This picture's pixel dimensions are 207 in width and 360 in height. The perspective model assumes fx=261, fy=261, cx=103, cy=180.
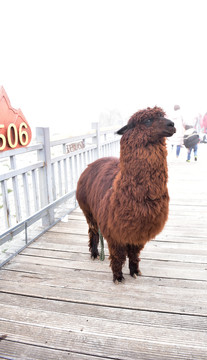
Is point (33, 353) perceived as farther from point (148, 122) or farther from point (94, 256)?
point (148, 122)

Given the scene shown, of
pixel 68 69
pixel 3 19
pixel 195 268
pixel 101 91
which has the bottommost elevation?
pixel 195 268

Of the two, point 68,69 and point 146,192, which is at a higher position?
point 68,69

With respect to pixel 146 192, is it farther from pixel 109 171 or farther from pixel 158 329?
pixel 158 329

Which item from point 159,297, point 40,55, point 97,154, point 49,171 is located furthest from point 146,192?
point 40,55

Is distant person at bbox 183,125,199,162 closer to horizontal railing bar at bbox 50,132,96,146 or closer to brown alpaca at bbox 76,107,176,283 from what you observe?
horizontal railing bar at bbox 50,132,96,146

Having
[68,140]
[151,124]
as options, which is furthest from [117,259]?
[68,140]

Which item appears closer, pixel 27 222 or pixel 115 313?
pixel 115 313

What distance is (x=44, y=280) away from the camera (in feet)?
7.04

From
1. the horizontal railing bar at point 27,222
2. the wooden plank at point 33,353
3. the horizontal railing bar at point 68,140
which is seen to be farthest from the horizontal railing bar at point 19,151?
the wooden plank at point 33,353

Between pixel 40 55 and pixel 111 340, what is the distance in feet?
139

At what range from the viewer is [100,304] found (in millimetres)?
1844

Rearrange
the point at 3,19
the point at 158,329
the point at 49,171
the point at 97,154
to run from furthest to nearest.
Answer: the point at 3,19, the point at 97,154, the point at 49,171, the point at 158,329

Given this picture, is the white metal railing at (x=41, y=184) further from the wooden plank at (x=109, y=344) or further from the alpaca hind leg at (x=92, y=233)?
the wooden plank at (x=109, y=344)

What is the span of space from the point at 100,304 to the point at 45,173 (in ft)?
5.67
